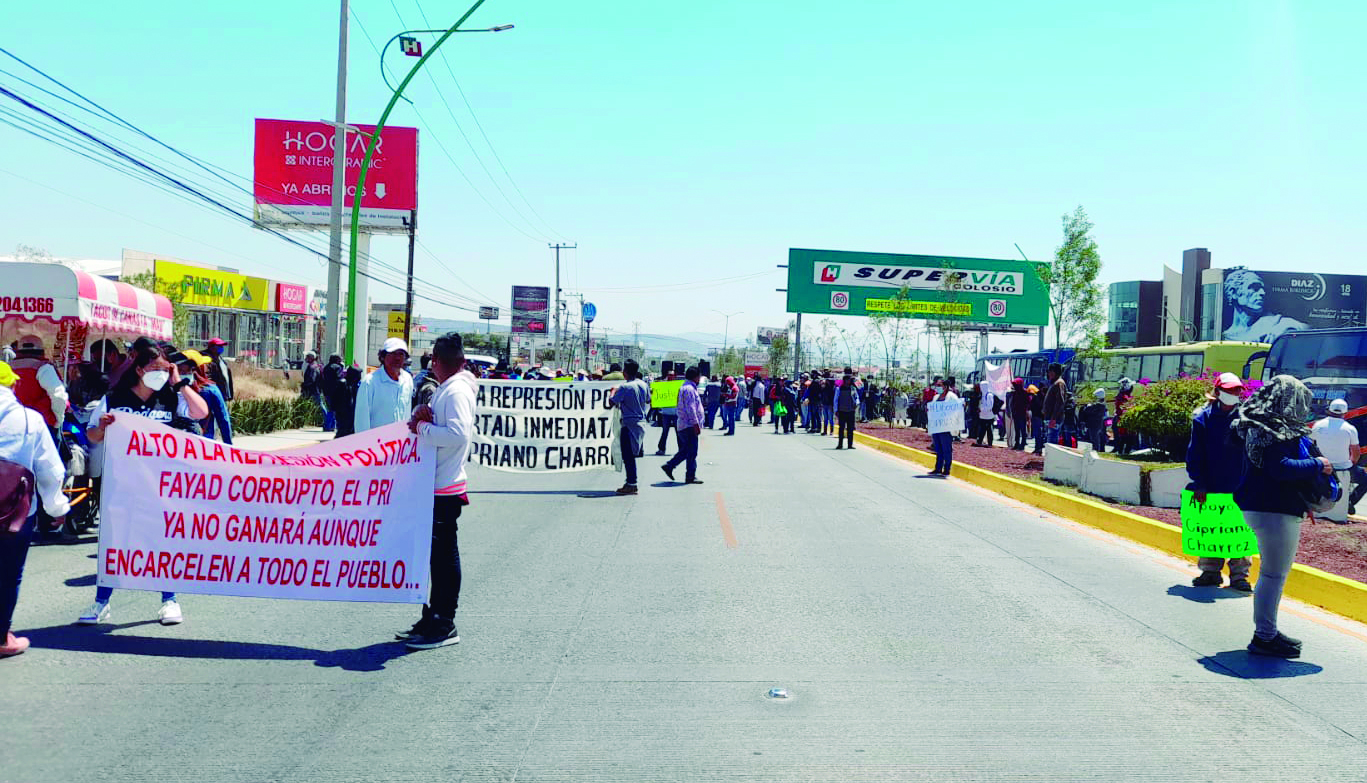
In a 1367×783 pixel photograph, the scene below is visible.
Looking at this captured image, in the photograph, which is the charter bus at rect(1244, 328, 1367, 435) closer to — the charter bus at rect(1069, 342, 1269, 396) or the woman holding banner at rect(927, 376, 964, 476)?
the charter bus at rect(1069, 342, 1269, 396)

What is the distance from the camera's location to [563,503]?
14.0 metres

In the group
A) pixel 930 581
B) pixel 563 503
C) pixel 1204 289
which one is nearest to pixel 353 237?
pixel 563 503

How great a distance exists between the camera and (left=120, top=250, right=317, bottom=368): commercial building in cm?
5066

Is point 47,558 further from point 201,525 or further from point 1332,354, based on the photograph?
point 1332,354

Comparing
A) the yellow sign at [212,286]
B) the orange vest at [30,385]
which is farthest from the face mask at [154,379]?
the yellow sign at [212,286]

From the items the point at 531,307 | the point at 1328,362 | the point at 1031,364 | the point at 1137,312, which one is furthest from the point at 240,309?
the point at 1137,312

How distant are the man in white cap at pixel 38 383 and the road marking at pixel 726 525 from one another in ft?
21.1

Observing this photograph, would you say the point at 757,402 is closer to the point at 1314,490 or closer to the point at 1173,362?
the point at 1173,362

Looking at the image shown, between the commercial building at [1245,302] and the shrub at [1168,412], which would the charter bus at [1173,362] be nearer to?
the shrub at [1168,412]

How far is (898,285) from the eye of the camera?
43094 mm

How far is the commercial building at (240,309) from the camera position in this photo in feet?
166

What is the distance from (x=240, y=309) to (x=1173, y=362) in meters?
44.6

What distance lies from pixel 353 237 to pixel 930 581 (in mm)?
17906

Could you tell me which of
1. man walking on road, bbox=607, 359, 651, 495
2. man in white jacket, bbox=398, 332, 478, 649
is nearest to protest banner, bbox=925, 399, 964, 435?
man walking on road, bbox=607, 359, 651, 495
